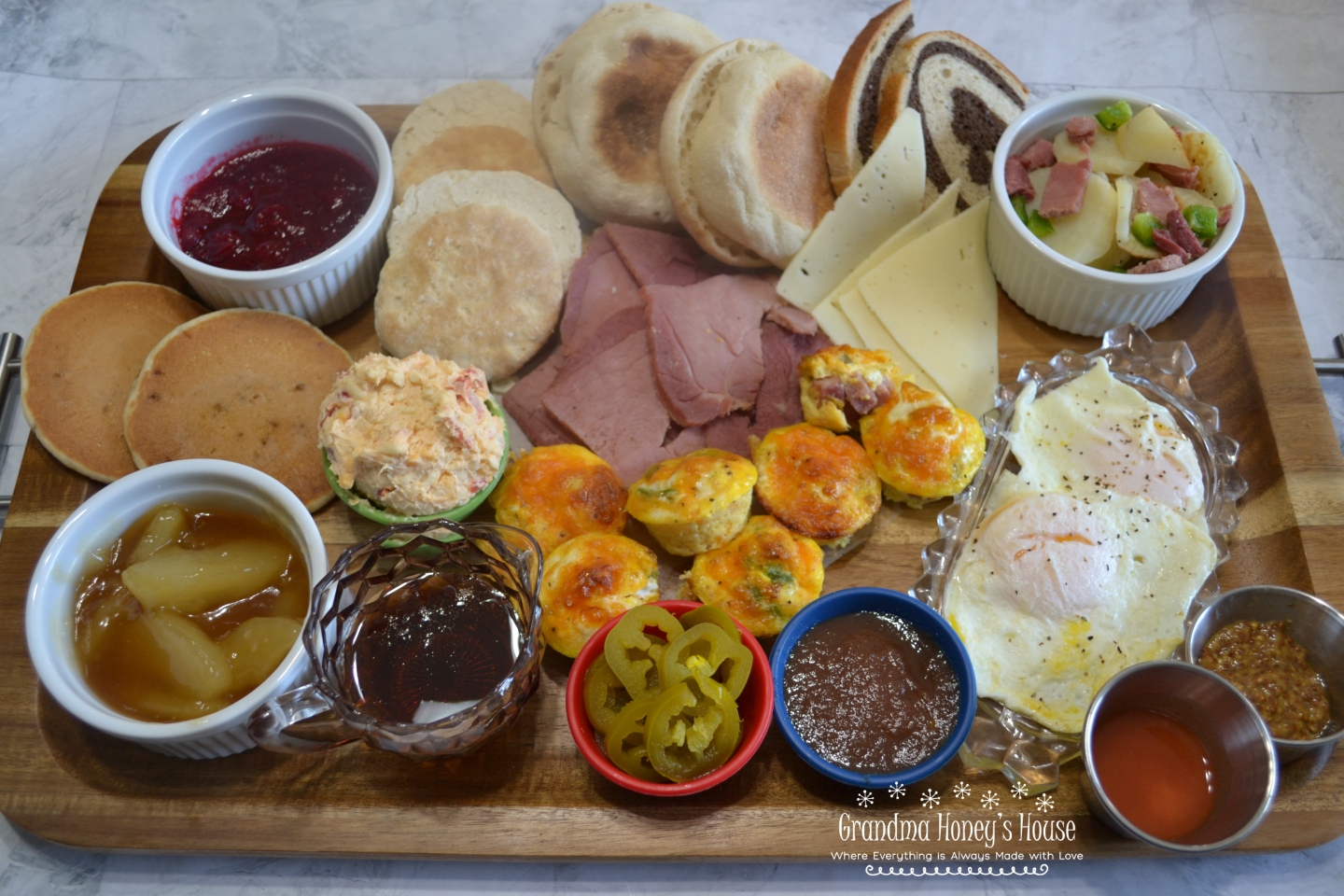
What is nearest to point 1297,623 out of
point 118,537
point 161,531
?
point 161,531

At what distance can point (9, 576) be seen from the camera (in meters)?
3.68

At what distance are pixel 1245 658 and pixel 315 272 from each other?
3.57 meters

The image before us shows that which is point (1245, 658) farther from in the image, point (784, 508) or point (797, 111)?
point (797, 111)

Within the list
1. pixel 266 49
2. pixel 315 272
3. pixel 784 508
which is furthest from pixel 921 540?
pixel 266 49

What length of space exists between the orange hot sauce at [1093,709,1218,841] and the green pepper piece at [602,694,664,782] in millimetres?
1357

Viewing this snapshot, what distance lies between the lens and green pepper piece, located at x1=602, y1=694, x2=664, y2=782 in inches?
119

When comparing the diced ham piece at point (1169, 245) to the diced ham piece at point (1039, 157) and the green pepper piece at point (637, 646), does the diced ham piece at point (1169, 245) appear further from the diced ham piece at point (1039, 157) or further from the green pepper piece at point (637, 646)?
the green pepper piece at point (637, 646)

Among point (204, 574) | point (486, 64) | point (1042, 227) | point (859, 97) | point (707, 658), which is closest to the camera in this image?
point (707, 658)

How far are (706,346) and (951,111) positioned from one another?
1600mm

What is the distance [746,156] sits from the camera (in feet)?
13.4

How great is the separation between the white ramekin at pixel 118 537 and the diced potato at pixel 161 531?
5 cm

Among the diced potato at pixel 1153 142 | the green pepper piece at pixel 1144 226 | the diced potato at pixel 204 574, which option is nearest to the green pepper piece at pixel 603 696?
the diced potato at pixel 204 574

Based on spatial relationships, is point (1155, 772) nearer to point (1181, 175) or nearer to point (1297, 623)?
point (1297, 623)

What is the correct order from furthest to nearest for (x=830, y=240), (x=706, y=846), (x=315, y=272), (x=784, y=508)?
(x=830, y=240) → (x=315, y=272) → (x=784, y=508) → (x=706, y=846)
